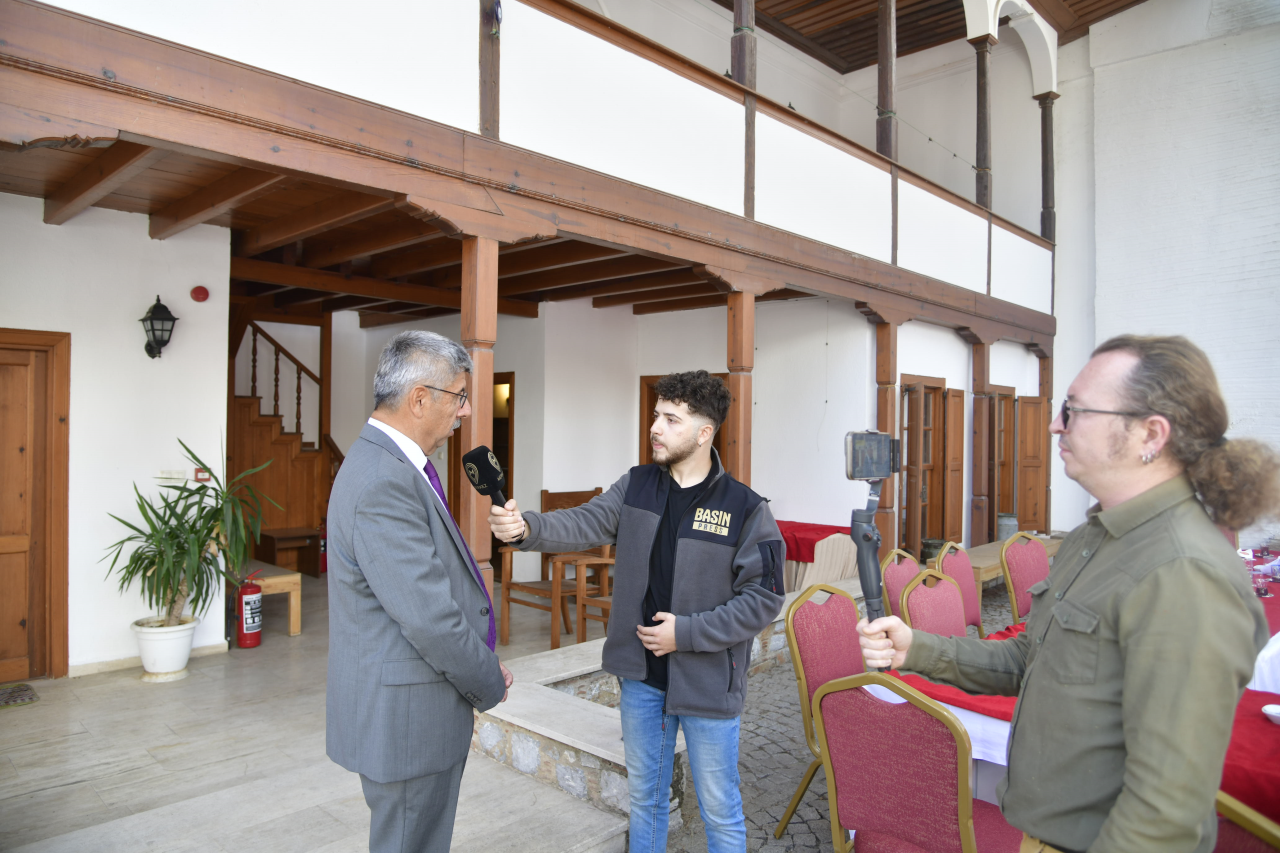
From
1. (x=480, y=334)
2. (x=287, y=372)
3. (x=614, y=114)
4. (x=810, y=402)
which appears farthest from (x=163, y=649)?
(x=810, y=402)

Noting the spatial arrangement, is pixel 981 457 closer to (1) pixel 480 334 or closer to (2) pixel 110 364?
(1) pixel 480 334

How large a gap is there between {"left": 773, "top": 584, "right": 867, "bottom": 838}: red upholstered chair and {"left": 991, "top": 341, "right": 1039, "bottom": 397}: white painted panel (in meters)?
7.41

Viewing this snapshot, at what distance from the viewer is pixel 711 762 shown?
219 cm

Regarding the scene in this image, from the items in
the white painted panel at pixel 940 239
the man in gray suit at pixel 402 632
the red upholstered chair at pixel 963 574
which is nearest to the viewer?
the man in gray suit at pixel 402 632

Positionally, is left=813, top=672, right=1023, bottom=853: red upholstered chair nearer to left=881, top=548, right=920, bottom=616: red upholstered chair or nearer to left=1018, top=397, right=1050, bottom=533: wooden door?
left=881, top=548, right=920, bottom=616: red upholstered chair

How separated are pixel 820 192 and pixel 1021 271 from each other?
14.5ft

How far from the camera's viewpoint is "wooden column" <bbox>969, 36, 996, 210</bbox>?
8320mm

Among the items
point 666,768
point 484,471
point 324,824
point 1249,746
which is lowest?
point 324,824

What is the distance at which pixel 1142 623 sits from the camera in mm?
1126

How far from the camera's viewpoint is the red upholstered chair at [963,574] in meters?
4.22

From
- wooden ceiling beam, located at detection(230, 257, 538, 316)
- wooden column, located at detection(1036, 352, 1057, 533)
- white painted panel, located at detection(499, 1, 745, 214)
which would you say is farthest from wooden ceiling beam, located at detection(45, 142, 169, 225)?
wooden column, located at detection(1036, 352, 1057, 533)

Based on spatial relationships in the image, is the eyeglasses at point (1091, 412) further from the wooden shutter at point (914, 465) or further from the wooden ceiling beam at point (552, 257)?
the wooden shutter at point (914, 465)

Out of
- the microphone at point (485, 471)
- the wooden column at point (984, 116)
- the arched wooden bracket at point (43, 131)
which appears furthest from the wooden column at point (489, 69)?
the wooden column at point (984, 116)

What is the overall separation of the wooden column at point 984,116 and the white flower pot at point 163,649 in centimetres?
845
